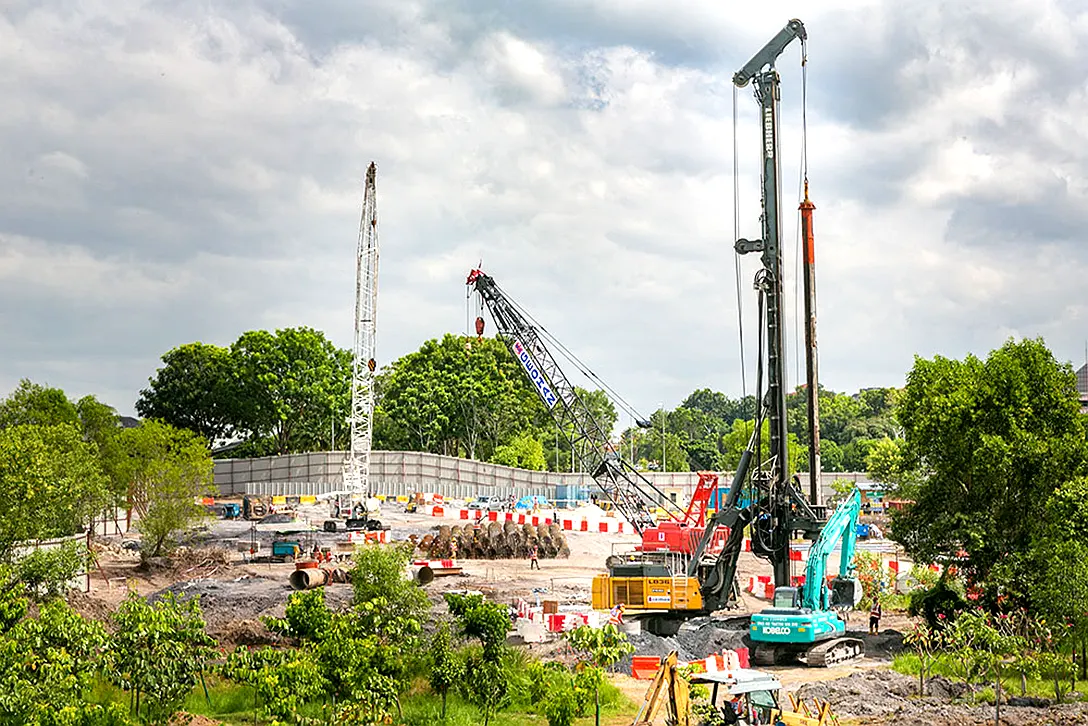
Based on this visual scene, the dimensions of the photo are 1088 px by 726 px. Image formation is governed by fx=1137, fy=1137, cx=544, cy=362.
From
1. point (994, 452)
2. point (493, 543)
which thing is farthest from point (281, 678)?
point (493, 543)

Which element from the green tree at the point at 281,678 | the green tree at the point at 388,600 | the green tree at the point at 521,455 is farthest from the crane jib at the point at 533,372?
the green tree at the point at 521,455

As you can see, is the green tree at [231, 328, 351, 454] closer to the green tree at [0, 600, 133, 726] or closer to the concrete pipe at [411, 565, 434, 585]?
the concrete pipe at [411, 565, 434, 585]

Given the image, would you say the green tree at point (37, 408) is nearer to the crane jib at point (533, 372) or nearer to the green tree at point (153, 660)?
the crane jib at point (533, 372)

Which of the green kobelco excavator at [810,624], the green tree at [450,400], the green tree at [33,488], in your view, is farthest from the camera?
the green tree at [450,400]

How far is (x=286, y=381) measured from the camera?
95375mm

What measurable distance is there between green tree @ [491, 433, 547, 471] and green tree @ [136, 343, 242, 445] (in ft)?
76.0

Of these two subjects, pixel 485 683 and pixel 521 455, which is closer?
pixel 485 683

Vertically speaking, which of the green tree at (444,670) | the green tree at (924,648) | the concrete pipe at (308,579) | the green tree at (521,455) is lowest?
the green tree at (924,648)

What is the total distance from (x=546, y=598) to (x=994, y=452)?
17075 millimetres

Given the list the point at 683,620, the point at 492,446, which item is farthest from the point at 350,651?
the point at 492,446

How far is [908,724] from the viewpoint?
21031 mm

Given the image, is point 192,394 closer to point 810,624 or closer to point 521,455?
point 521,455

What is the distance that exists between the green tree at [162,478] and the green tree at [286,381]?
35.0 meters

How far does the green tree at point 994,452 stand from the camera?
30.2m
